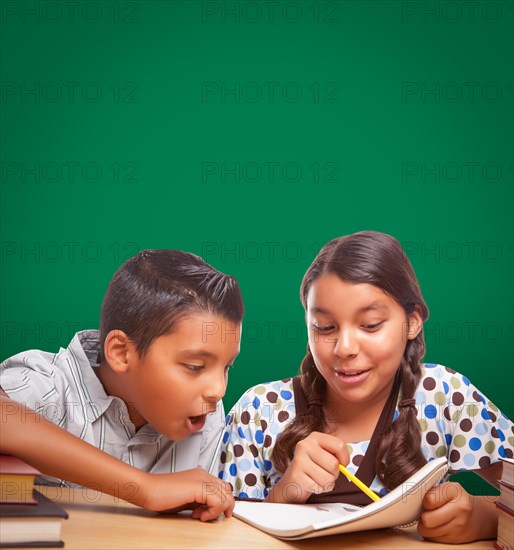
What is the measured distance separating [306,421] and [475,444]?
31 cm

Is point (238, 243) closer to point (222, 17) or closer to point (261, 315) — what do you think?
point (261, 315)

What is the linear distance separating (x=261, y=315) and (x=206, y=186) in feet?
1.37

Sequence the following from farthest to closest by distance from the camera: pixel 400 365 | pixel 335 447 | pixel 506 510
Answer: pixel 400 365 → pixel 335 447 → pixel 506 510

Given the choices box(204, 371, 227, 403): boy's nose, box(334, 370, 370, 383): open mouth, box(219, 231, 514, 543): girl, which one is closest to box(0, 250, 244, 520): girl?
box(204, 371, 227, 403): boy's nose

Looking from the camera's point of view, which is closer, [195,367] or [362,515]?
[362,515]

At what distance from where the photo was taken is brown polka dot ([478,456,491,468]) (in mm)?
1394

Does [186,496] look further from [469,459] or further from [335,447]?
[469,459]

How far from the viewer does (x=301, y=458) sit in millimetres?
1209

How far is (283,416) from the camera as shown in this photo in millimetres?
1523

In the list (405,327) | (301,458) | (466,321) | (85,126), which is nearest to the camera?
(301,458)

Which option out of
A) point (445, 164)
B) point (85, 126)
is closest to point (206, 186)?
point (85, 126)

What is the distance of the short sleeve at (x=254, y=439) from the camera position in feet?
4.83

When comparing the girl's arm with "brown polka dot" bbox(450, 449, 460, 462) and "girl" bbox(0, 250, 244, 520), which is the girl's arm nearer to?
"girl" bbox(0, 250, 244, 520)

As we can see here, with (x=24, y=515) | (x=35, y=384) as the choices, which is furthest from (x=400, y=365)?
(x=24, y=515)
